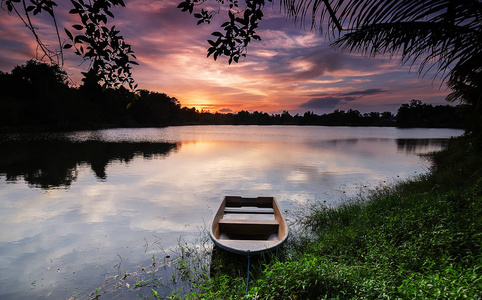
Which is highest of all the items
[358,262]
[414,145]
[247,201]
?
[414,145]

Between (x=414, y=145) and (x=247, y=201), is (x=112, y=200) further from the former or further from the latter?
(x=414, y=145)

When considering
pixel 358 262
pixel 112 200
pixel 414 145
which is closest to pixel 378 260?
pixel 358 262

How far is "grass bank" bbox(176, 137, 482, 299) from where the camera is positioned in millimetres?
Answer: 3365

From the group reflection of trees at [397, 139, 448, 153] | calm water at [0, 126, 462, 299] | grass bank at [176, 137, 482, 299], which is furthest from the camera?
reflection of trees at [397, 139, 448, 153]

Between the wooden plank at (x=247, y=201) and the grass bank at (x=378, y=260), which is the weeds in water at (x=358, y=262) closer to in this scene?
the grass bank at (x=378, y=260)

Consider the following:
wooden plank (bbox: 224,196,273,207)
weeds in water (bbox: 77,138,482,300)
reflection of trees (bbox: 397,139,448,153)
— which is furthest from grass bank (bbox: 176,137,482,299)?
reflection of trees (bbox: 397,139,448,153)

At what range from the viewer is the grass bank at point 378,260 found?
3365mm

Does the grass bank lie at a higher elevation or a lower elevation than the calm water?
higher

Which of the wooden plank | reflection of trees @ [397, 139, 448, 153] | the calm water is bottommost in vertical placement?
the calm water

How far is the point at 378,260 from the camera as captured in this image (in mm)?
4566

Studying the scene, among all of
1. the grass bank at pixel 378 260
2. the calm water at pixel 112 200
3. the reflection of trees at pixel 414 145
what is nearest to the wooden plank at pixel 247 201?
the calm water at pixel 112 200

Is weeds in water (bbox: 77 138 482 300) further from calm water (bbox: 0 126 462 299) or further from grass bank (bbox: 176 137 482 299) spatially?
calm water (bbox: 0 126 462 299)

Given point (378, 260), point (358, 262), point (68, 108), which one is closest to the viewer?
point (378, 260)

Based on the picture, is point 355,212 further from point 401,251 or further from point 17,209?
point 17,209
